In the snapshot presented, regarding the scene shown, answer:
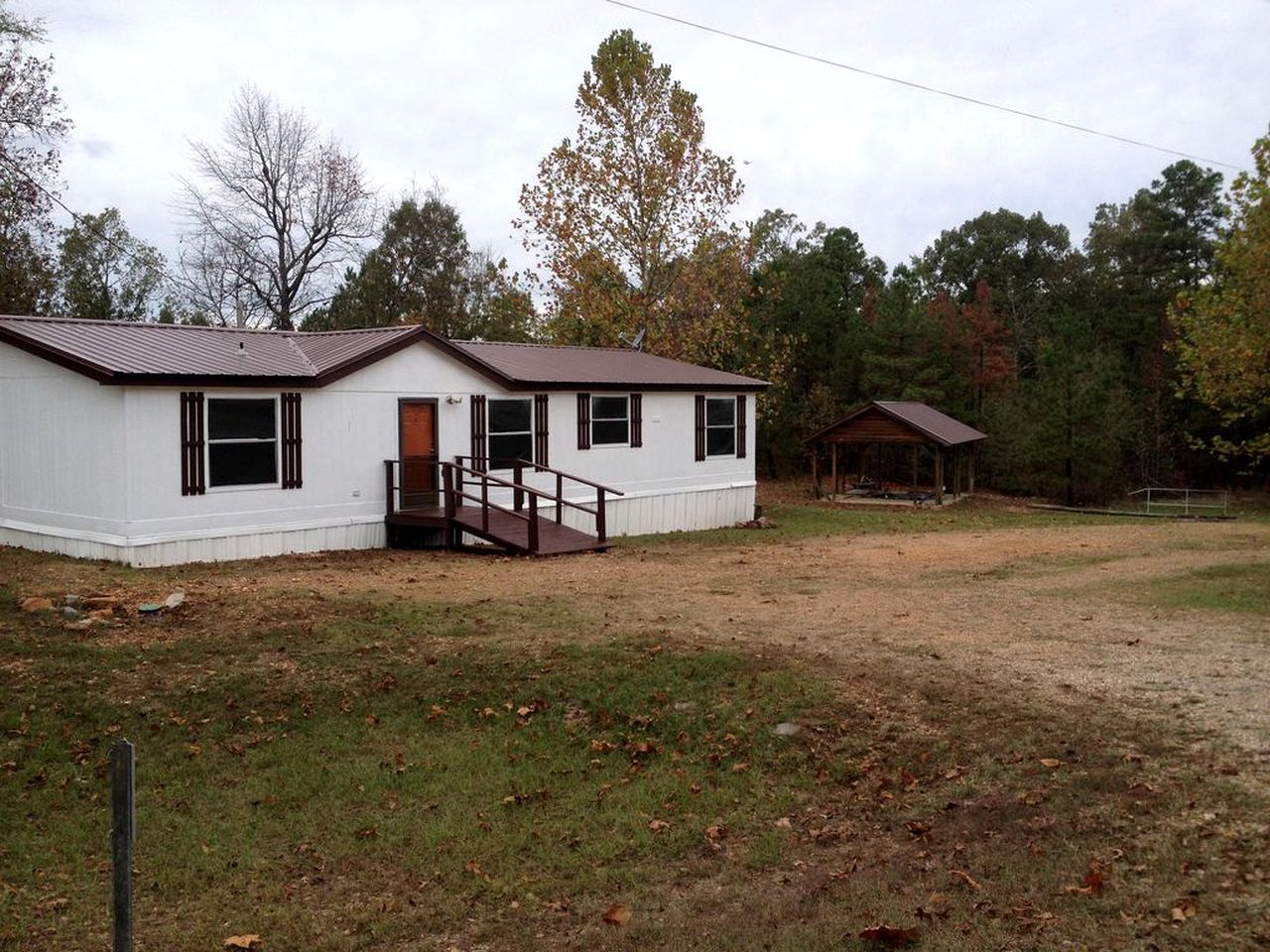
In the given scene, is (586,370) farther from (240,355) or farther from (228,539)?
(228,539)

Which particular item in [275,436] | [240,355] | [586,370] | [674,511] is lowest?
[674,511]

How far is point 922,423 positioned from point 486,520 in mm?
17305

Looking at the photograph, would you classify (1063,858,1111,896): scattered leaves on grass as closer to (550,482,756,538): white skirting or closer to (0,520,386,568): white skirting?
(0,520,386,568): white skirting

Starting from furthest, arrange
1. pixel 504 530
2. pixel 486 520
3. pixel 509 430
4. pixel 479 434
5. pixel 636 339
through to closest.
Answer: pixel 636 339, pixel 509 430, pixel 479 434, pixel 504 530, pixel 486 520

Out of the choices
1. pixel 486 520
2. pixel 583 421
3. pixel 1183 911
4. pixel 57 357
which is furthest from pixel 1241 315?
pixel 57 357

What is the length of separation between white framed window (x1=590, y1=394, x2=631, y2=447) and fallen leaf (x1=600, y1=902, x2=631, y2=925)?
55.2 feet

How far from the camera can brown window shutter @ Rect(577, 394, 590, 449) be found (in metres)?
22.0

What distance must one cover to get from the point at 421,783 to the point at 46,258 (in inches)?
1145

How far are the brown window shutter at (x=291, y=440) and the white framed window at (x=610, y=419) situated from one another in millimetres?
6619

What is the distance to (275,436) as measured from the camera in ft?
55.7

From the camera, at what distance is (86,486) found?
15.8 m

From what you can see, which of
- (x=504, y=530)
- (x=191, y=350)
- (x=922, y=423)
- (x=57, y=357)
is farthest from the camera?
(x=922, y=423)

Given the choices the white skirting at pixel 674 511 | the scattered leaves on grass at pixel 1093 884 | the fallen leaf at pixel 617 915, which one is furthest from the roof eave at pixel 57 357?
the scattered leaves on grass at pixel 1093 884

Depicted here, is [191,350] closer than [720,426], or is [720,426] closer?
[191,350]
